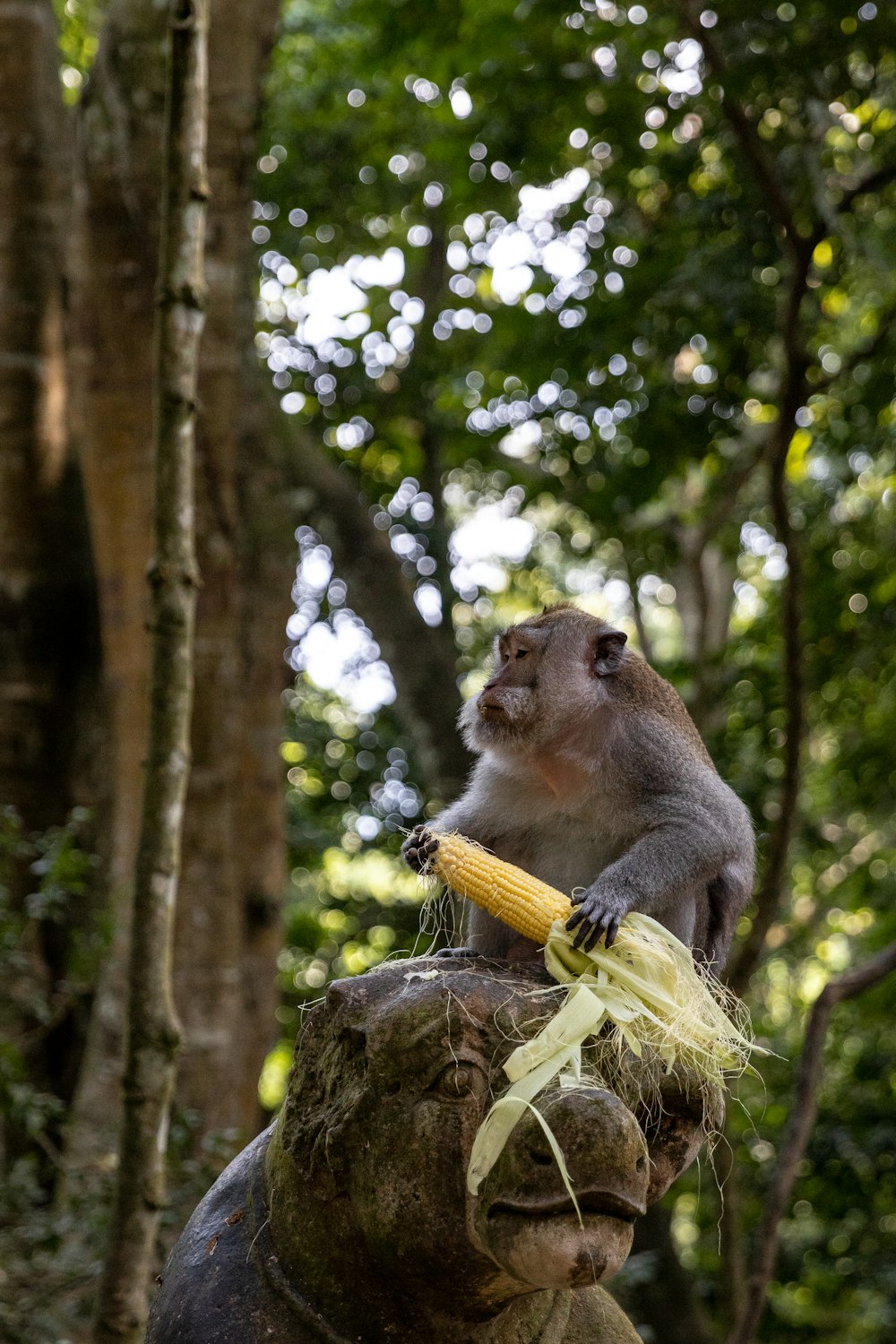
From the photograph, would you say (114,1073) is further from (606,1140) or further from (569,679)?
(606,1140)

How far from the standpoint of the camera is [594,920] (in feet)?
8.23

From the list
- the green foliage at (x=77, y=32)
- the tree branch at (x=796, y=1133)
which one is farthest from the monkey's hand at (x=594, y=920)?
the green foliage at (x=77, y=32)

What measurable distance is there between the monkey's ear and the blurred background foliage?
209cm

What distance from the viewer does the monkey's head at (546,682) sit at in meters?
3.53

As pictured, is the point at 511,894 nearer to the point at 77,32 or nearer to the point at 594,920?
the point at 594,920

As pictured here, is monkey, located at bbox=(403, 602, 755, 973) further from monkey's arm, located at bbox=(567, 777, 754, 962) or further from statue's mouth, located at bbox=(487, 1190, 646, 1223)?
statue's mouth, located at bbox=(487, 1190, 646, 1223)

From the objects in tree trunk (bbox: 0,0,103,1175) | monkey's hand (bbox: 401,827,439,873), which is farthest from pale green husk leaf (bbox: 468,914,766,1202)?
tree trunk (bbox: 0,0,103,1175)

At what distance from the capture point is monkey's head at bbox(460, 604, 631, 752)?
11.6ft

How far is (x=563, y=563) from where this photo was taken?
1365 cm

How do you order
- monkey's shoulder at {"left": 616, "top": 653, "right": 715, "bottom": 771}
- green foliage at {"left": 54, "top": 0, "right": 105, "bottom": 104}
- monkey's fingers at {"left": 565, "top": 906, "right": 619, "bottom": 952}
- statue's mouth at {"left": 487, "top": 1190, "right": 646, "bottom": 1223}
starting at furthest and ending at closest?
green foliage at {"left": 54, "top": 0, "right": 105, "bottom": 104} → monkey's shoulder at {"left": 616, "top": 653, "right": 715, "bottom": 771} → monkey's fingers at {"left": 565, "top": 906, "right": 619, "bottom": 952} → statue's mouth at {"left": 487, "top": 1190, "right": 646, "bottom": 1223}

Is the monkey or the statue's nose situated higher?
the monkey

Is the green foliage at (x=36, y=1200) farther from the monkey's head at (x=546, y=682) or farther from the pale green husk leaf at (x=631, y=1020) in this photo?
the pale green husk leaf at (x=631, y=1020)

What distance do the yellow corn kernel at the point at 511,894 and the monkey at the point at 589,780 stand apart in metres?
0.59

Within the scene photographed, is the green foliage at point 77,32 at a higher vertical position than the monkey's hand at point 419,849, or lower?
higher
